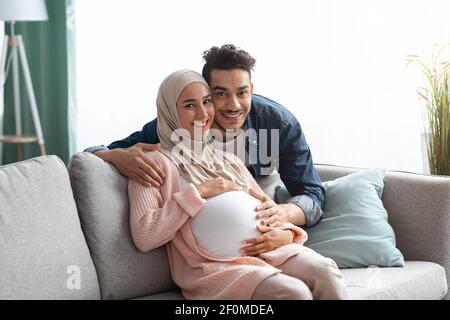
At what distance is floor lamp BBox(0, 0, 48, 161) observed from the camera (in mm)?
4184

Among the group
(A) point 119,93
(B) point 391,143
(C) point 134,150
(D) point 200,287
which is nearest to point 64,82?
(A) point 119,93

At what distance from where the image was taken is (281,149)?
268 centimetres

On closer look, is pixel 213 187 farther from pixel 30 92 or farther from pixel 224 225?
pixel 30 92

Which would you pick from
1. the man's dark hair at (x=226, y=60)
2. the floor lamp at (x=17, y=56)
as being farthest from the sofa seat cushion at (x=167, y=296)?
the floor lamp at (x=17, y=56)

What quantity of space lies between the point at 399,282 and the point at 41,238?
3.68 ft

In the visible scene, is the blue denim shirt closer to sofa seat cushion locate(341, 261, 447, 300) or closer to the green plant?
sofa seat cushion locate(341, 261, 447, 300)

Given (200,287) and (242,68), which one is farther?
(242,68)

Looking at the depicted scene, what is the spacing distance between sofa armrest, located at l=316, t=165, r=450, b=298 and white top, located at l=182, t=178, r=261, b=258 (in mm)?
655

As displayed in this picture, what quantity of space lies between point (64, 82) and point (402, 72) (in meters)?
2.22

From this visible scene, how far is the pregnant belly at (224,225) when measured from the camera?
2.19 meters

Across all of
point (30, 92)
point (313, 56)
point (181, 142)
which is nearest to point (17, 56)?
point (30, 92)

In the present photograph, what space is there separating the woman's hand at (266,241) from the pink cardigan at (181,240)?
0.02 meters
